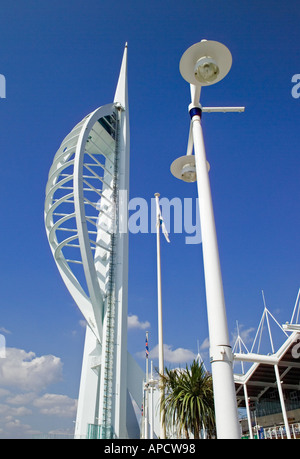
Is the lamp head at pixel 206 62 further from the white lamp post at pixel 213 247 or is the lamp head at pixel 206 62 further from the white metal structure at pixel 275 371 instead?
the white metal structure at pixel 275 371

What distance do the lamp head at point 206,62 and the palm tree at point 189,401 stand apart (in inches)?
518

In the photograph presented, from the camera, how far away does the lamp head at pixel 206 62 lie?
27.2 ft

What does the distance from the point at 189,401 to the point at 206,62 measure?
1386cm

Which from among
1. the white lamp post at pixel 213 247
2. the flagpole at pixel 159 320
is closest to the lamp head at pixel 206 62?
the white lamp post at pixel 213 247

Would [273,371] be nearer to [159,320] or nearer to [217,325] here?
[159,320]

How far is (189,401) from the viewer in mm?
16281

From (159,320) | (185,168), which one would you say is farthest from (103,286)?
(185,168)

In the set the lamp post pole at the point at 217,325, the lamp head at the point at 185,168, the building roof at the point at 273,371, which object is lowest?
the lamp post pole at the point at 217,325

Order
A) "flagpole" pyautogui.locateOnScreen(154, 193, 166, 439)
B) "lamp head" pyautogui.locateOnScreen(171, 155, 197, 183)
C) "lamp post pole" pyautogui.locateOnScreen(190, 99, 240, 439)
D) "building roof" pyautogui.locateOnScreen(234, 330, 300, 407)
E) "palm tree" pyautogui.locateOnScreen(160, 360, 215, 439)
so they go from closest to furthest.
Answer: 1. "lamp post pole" pyautogui.locateOnScreen(190, 99, 240, 439)
2. "lamp head" pyautogui.locateOnScreen(171, 155, 197, 183)
3. "palm tree" pyautogui.locateOnScreen(160, 360, 215, 439)
4. "flagpole" pyautogui.locateOnScreen(154, 193, 166, 439)
5. "building roof" pyautogui.locateOnScreen(234, 330, 300, 407)

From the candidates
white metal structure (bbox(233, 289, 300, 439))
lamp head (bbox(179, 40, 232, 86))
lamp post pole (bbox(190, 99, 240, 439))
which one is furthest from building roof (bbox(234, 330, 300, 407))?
lamp head (bbox(179, 40, 232, 86))

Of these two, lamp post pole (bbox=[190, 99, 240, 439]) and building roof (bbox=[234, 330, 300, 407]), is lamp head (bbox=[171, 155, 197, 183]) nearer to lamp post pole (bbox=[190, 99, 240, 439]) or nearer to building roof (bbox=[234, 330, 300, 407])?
lamp post pole (bbox=[190, 99, 240, 439])

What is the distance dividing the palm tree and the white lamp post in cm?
1070

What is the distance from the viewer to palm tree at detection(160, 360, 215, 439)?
1590cm
